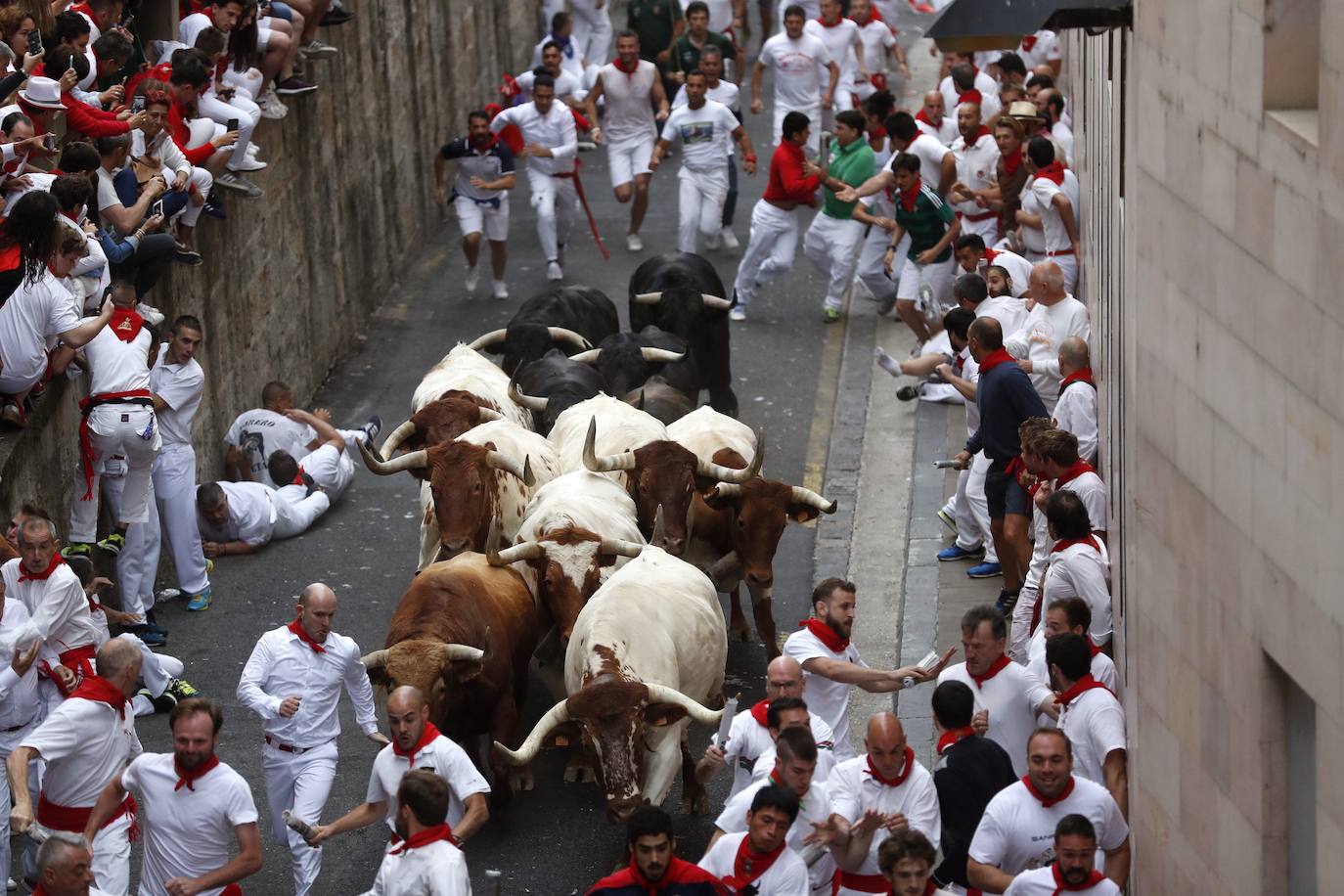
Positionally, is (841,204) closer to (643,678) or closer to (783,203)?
(783,203)

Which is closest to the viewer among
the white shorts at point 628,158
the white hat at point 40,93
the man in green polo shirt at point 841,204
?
the white hat at point 40,93

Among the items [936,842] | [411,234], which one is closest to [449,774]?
[936,842]

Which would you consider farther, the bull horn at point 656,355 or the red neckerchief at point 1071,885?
the bull horn at point 656,355

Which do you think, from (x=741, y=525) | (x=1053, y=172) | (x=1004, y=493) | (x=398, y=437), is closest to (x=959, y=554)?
(x=1004, y=493)

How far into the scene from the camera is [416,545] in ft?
49.6

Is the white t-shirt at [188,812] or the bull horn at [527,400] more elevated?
the white t-shirt at [188,812]

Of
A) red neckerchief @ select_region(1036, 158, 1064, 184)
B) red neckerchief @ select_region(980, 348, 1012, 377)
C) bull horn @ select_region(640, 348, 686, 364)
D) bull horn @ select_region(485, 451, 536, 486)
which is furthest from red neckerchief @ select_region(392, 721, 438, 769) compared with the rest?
red neckerchief @ select_region(1036, 158, 1064, 184)

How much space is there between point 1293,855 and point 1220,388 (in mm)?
1636

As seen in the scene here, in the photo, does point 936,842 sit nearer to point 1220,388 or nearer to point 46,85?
point 1220,388

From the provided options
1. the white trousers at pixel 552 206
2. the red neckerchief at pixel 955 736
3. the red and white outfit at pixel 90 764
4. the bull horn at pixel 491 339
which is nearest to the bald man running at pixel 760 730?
the red neckerchief at pixel 955 736

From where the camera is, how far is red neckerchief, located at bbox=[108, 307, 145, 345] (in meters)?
12.7

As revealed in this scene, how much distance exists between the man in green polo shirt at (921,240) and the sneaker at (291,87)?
4.90 meters

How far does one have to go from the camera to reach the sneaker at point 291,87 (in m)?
17.5

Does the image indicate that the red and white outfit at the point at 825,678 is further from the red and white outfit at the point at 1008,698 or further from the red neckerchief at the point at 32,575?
the red neckerchief at the point at 32,575
